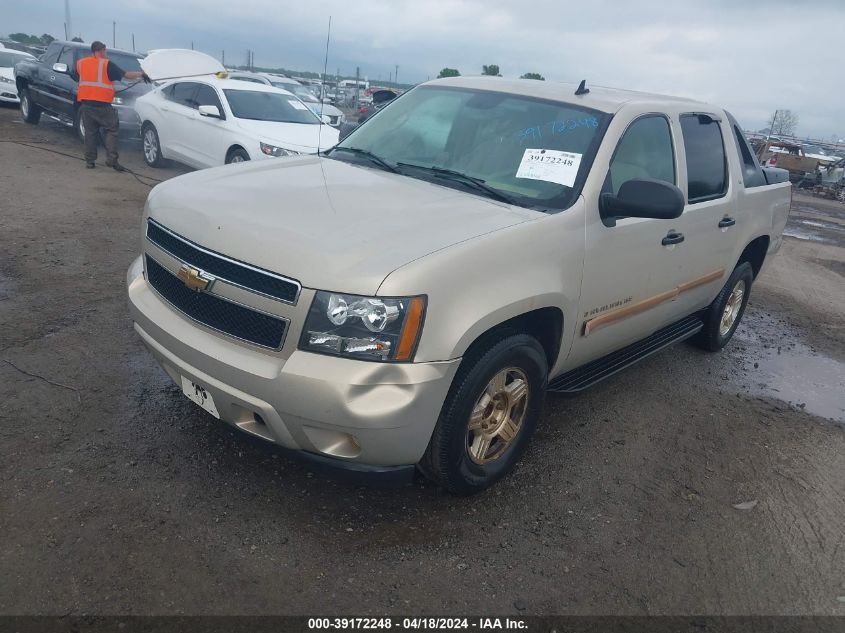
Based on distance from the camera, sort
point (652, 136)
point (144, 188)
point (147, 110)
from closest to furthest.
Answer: point (652, 136) < point (144, 188) < point (147, 110)

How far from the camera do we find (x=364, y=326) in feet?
8.37

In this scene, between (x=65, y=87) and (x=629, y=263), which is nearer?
(x=629, y=263)

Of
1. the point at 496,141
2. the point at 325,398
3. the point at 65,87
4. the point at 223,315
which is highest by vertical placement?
the point at 496,141

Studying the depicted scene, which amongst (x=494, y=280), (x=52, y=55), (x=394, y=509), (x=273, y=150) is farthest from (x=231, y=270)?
(x=52, y=55)

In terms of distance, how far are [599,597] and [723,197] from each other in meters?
3.04

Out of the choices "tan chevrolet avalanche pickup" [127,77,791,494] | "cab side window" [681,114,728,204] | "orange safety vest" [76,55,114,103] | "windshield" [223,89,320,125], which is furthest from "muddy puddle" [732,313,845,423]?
"orange safety vest" [76,55,114,103]

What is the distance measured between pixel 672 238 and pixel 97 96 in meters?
9.15

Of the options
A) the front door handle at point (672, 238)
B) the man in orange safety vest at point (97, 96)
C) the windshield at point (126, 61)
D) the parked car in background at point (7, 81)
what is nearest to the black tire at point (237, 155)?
the man in orange safety vest at point (97, 96)

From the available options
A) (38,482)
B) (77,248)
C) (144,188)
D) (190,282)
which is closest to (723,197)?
(190,282)

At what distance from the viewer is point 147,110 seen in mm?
11203

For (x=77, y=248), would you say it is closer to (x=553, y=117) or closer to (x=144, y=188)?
(x=144, y=188)

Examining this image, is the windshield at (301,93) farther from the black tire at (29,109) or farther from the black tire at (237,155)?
the black tire at (237,155)

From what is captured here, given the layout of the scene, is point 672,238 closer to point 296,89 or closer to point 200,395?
point 200,395

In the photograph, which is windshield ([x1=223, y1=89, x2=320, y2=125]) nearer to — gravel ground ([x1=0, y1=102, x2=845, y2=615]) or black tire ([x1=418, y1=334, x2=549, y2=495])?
gravel ground ([x1=0, y1=102, x2=845, y2=615])
